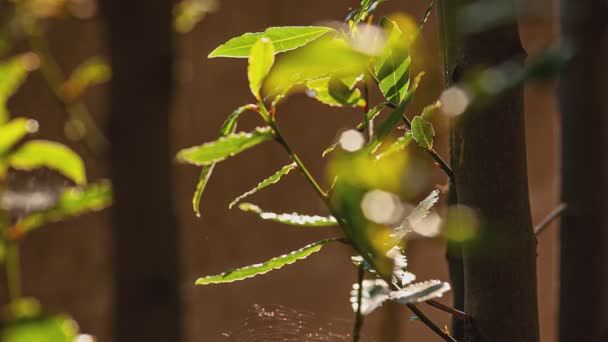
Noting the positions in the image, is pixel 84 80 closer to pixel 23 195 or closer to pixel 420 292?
pixel 23 195

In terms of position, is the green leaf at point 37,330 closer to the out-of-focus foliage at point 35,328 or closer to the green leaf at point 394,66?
the out-of-focus foliage at point 35,328

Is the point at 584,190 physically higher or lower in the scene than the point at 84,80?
lower

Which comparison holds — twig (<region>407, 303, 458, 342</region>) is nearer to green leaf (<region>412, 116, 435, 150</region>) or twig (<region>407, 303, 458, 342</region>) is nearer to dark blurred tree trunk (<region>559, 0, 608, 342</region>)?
green leaf (<region>412, 116, 435, 150</region>)

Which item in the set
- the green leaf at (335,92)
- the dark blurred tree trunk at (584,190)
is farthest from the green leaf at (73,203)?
the dark blurred tree trunk at (584,190)

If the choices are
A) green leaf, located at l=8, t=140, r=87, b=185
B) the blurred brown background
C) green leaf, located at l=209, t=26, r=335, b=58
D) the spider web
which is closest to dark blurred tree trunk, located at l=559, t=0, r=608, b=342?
the spider web

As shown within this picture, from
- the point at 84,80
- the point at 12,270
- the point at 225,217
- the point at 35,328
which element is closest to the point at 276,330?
the point at 84,80

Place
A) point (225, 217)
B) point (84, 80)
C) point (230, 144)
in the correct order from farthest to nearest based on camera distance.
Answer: point (225, 217)
point (84, 80)
point (230, 144)
